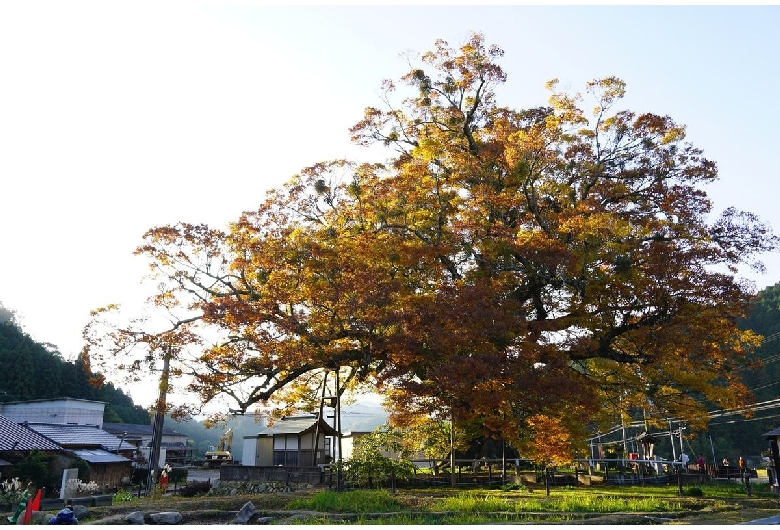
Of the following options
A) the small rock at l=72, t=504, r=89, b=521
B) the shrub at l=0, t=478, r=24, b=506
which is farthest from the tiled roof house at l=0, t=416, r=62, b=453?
the small rock at l=72, t=504, r=89, b=521

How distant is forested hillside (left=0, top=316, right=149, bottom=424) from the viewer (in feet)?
171

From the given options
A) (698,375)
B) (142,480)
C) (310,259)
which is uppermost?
(310,259)

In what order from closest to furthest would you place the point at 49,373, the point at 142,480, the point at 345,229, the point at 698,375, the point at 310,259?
the point at 310,259 < the point at 698,375 < the point at 345,229 < the point at 142,480 < the point at 49,373

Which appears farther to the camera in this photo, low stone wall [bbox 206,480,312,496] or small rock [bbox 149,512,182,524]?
low stone wall [bbox 206,480,312,496]

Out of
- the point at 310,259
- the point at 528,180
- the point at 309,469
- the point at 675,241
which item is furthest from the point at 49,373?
the point at 675,241

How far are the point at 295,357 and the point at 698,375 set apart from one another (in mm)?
13177

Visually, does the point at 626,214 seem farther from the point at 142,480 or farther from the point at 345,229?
the point at 142,480

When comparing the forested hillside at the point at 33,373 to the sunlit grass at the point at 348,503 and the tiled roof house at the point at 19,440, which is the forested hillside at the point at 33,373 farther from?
the sunlit grass at the point at 348,503

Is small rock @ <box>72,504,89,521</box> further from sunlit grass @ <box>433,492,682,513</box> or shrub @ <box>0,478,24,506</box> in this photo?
sunlit grass @ <box>433,492,682,513</box>

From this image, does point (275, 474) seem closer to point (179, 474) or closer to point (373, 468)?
point (373, 468)

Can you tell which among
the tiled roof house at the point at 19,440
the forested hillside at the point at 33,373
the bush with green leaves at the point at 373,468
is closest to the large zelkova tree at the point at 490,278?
the bush with green leaves at the point at 373,468

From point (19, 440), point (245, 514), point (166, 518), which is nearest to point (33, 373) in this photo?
point (19, 440)

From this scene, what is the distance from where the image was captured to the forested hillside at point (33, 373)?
52000mm

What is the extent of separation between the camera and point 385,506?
1175 cm
